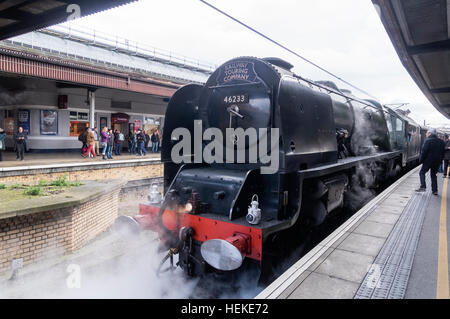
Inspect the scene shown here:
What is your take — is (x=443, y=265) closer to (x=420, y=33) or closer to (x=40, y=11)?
(x=40, y=11)

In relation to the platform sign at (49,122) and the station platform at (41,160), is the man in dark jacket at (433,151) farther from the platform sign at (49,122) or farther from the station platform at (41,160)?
the platform sign at (49,122)

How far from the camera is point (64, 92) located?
1421 centimetres

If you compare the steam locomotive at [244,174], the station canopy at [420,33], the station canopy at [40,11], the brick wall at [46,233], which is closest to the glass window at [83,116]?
the brick wall at [46,233]

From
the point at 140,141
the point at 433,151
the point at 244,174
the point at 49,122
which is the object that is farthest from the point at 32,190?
the point at 49,122

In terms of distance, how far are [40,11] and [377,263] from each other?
534 cm

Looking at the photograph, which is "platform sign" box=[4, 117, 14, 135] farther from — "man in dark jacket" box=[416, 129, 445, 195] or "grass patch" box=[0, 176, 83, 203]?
"man in dark jacket" box=[416, 129, 445, 195]

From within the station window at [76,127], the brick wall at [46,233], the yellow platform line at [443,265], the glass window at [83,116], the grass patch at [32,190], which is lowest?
the brick wall at [46,233]

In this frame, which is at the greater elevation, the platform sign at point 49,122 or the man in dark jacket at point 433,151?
the platform sign at point 49,122

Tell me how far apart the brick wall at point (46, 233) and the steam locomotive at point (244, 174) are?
1.98 meters

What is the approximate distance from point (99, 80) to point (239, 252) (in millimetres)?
11142

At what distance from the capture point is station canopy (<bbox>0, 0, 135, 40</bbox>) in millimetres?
3912

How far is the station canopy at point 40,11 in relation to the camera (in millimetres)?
3912

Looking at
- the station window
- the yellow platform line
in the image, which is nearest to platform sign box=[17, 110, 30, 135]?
the station window
